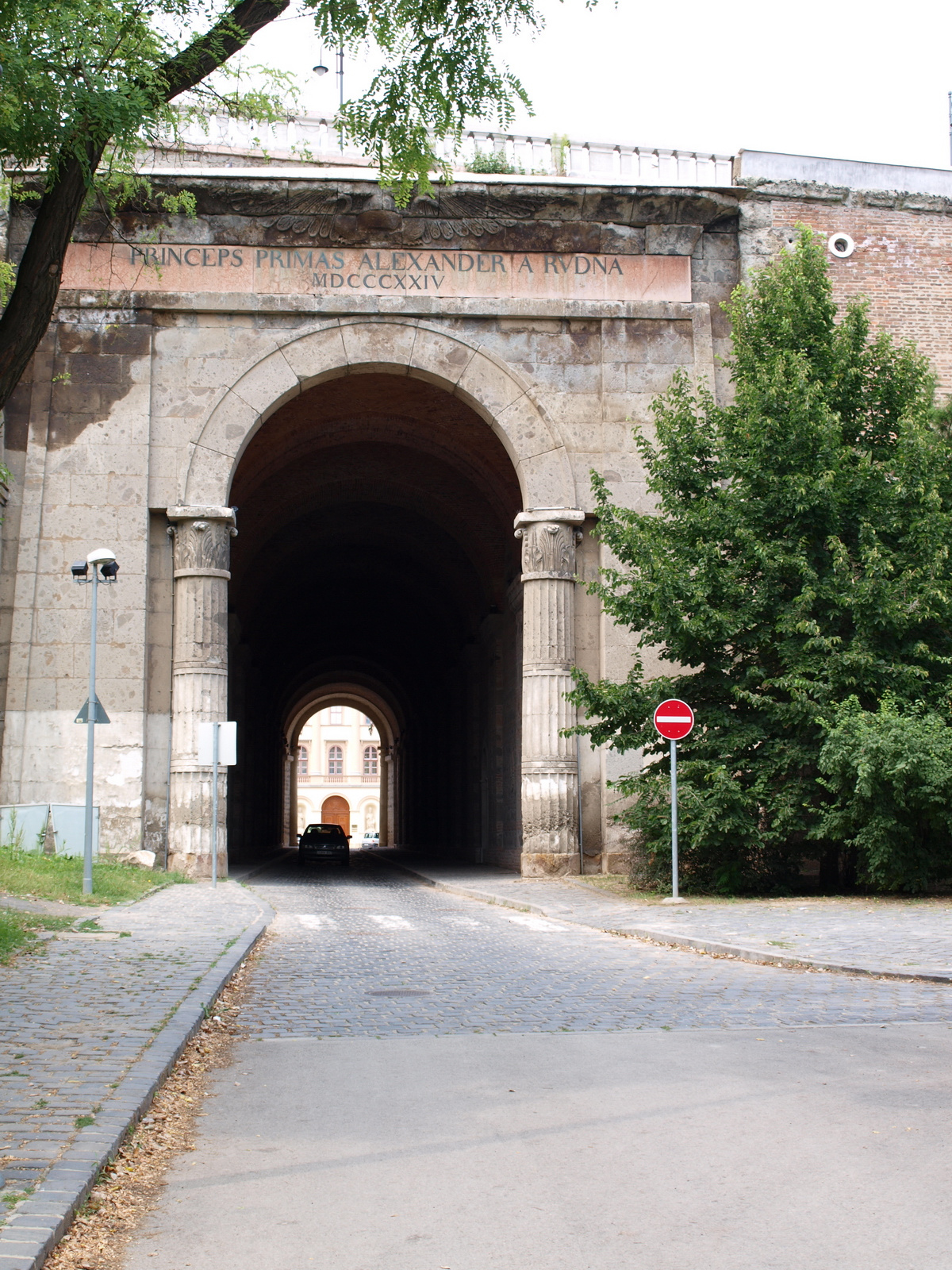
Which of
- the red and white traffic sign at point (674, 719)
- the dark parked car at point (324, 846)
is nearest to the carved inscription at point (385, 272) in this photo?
the red and white traffic sign at point (674, 719)

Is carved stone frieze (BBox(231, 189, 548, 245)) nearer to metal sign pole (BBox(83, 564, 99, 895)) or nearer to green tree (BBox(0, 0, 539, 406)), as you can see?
metal sign pole (BBox(83, 564, 99, 895))

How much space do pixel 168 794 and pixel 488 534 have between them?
1160 cm

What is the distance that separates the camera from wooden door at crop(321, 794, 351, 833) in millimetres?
93250

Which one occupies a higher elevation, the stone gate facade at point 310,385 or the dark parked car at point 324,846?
the stone gate facade at point 310,385

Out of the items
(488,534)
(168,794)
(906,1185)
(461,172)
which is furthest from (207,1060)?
(488,534)

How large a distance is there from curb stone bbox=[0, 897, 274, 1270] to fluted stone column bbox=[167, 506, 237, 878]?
1450cm

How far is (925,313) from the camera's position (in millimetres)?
24594

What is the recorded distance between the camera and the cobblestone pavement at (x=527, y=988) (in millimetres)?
7680

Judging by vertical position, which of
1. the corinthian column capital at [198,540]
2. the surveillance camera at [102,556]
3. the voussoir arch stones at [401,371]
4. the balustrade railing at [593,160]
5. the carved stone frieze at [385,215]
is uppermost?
the balustrade railing at [593,160]

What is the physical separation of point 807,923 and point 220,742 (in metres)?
11.4

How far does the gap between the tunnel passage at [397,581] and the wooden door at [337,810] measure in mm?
41117

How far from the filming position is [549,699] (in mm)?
22078

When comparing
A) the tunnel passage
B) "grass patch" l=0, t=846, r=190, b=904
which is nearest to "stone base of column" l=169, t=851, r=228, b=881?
"grass patch" l=0, t=846, r=190, b=904

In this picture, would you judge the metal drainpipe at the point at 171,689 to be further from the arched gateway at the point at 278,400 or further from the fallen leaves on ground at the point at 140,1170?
the fallen leaves on ground at the point at 140,1170
